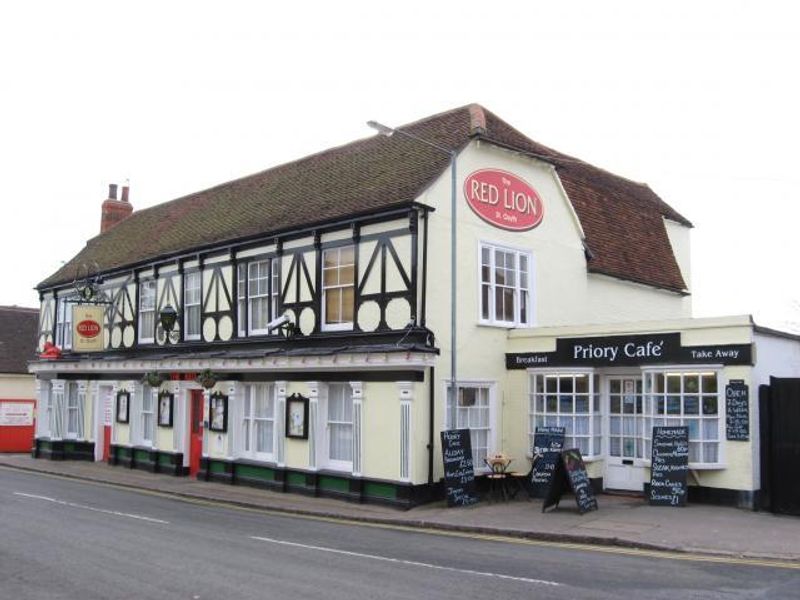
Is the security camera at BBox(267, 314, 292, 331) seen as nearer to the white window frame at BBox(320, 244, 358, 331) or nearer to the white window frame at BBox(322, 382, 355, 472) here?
the white window frame at BBox(320, 244, 358, 331)

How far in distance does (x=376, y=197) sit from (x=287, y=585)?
10.4 meters

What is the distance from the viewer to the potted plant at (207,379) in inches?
850

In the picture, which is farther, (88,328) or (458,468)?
(88,328)

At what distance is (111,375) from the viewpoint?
27.2 metres

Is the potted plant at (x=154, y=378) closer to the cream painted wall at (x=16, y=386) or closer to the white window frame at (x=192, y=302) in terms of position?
the white window frame at (x=192, y=302)

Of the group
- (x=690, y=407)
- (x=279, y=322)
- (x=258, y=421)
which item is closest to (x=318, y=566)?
(x=690, y=407)

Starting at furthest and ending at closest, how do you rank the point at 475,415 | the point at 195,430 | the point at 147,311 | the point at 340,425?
1. the point at 147,311
2. the point at 195,430
3. the point at 340,425
4. the point at 475,415

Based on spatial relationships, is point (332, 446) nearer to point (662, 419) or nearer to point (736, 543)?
point (662, 419)

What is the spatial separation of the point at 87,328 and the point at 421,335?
1378 cm

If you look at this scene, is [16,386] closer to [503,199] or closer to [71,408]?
[71,408]

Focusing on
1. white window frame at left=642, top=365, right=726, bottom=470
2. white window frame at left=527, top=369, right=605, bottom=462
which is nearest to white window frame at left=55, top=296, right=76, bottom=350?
white window frame at left=527, top=369, right=605, bottom=462

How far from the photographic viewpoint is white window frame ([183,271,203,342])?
925 inches

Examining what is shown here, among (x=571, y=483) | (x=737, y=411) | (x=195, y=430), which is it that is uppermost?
(x=737, y=411)

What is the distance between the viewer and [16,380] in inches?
1410
